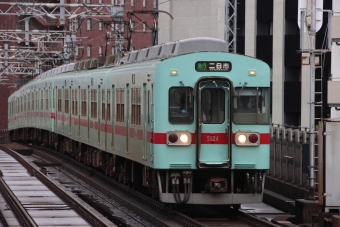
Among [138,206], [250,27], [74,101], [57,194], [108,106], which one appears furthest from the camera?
[250,27]

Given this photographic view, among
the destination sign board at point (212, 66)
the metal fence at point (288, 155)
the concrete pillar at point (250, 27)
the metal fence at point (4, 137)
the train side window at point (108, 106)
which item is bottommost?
the metal fence at point (4, 137)

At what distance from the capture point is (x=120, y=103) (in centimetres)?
1989

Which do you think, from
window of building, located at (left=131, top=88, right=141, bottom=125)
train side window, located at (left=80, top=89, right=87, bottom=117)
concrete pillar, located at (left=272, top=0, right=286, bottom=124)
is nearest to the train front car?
window of building, located at (left=131, top=88, right=141, bottom=125)

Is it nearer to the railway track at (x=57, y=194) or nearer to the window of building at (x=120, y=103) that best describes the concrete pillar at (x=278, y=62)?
the railway track at (x=57, y=194)

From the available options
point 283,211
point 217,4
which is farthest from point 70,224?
point 217,4

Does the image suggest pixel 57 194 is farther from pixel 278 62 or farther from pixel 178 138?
pixel 278 62

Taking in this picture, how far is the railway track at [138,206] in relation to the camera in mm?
15271

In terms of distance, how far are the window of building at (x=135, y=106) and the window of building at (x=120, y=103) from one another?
3.81ft

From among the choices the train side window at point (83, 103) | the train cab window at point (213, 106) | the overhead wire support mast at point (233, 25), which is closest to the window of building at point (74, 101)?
the train side window at point (83, 103)

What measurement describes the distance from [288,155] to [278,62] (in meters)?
26.8

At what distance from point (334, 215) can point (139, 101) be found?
15.9ft

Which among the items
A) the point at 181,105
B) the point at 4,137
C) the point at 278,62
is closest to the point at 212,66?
the point at 181,105

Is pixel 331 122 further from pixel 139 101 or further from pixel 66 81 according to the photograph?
pixel 66 81

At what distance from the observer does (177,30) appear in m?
46.9
